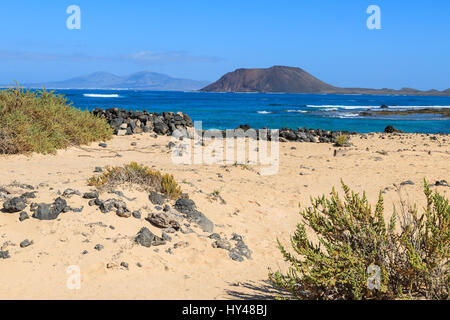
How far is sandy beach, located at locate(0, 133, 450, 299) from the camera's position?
5305 mm

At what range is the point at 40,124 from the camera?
519 inches

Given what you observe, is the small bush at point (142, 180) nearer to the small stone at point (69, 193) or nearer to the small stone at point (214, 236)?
the small stone at point (69, 193)

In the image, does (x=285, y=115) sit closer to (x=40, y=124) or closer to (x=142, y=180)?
(x=40, y=124)

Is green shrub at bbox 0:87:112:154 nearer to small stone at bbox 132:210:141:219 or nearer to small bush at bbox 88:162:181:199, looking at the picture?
small bush at bbox 88:162:181:199

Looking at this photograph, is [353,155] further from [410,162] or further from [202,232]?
[202,232]

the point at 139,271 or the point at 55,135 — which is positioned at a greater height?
the point at 55,135

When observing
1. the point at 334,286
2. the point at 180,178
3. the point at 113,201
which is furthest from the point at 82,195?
the point at 334,286

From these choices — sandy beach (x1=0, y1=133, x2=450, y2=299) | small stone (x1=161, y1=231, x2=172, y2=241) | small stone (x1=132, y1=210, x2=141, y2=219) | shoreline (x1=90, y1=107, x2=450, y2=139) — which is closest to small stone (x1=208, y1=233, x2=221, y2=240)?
sandy beach (x1=0, y1=133, x2=450, y2=299)

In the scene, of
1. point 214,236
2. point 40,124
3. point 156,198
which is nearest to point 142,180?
point 156,198

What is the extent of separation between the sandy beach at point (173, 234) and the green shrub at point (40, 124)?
414 millimetres

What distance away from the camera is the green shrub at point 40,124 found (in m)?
11.8

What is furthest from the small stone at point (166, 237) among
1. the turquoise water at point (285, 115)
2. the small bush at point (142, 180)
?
the turquoise water at point (285, 115)
